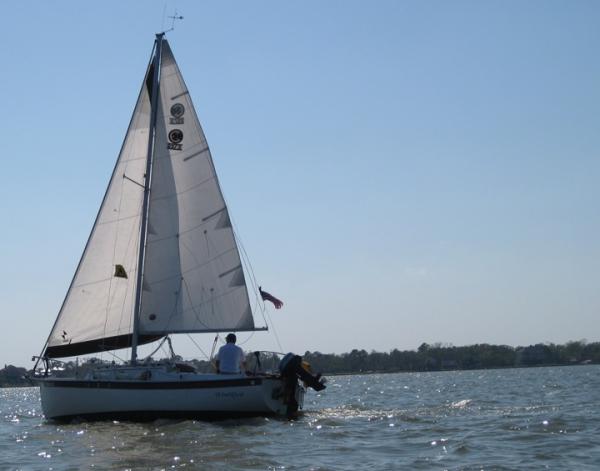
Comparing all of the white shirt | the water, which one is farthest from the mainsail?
the water

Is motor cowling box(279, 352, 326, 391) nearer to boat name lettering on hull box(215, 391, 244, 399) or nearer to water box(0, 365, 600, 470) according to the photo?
water box(0, 365, 600, 470)

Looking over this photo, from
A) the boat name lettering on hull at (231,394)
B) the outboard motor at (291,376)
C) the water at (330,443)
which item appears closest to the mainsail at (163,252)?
the outboard motor at (291,376)

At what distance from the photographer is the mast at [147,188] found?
28.8 m

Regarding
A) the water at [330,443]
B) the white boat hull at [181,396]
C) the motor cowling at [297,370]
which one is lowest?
the water at [330,443]

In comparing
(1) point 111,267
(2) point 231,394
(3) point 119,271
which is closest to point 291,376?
(2) point 231,394

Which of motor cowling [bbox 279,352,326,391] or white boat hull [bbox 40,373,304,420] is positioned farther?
motor cowling [bbox 279,352,326,391]

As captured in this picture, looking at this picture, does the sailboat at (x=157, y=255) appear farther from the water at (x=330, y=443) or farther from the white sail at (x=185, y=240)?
the water at (x=330, y=443)

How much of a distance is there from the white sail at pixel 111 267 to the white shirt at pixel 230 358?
3.18m

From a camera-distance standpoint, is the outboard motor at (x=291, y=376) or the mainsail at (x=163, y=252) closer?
the outboard motor at (x=291, y=376)

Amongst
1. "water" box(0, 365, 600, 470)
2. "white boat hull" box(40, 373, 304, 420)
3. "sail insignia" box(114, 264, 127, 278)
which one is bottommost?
"water" box(0, 365, 600, 470)

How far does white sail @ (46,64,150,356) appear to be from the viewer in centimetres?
2933

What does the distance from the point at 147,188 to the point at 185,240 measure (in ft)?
5.91

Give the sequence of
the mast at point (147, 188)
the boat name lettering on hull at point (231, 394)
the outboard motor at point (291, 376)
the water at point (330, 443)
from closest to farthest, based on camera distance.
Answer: the water at point (330, 443)
the boat name lettering on hull at point (231, 394)
the outboard motor at point (291, 376)
the mast at point (147, 188)

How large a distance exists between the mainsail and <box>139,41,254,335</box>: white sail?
0.03 meters
